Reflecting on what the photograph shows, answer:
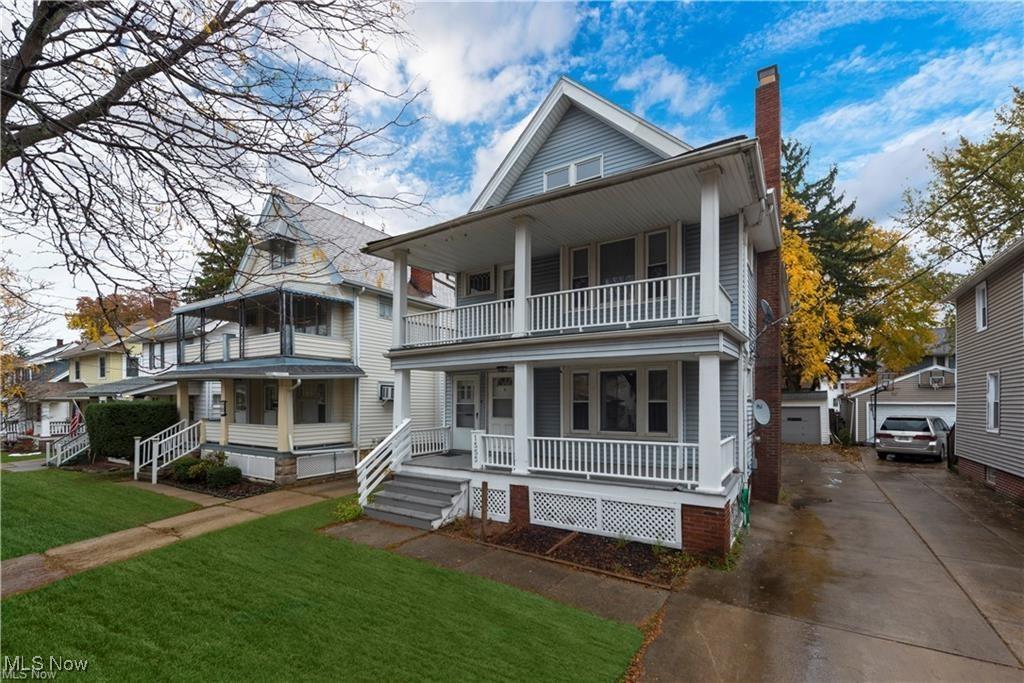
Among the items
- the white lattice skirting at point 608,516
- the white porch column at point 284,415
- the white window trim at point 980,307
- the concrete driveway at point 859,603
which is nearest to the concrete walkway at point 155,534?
the white porch column at point 284,415

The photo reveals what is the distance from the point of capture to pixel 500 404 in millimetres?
13570

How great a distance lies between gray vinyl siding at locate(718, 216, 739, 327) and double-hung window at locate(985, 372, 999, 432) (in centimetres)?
979

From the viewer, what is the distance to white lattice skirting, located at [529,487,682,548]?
8.31m

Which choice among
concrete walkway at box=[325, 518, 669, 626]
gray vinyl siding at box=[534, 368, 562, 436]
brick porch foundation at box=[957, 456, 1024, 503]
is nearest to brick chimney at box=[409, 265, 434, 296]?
gray vinyl siding at box=[534, 368, 562, 436]

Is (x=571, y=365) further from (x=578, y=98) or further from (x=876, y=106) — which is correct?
(x=876, y=106)

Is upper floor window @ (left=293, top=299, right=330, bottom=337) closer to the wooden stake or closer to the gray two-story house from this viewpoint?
the wooden stake

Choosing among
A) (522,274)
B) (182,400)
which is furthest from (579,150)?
(182,400)

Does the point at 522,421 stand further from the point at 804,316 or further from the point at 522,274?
the point at 804,316

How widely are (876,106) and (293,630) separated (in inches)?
635

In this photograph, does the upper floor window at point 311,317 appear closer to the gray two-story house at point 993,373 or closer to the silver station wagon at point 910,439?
the gray two-story house at point 993,373

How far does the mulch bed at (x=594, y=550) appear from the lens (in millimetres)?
7523

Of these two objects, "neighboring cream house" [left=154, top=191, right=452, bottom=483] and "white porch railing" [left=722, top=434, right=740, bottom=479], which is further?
"neighboring cream house" [left=154, top=191, right=452, bottom=483]

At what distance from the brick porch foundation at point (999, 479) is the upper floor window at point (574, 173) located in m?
13.4

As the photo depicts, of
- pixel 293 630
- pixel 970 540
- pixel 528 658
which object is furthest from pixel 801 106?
pixel 293 630
